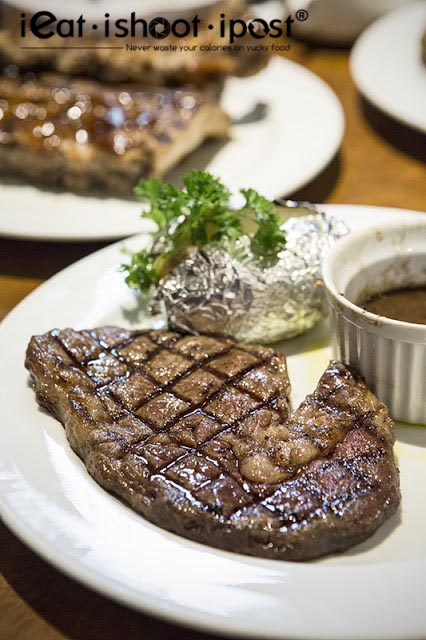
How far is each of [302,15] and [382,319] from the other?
138 inches

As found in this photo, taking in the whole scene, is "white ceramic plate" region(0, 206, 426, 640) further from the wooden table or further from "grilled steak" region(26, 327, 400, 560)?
the wooden table

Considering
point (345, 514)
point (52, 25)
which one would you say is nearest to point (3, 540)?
point (345, 514)

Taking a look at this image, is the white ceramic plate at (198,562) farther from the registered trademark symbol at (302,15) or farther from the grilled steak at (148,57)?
the registered trademark symbol at (302,15)

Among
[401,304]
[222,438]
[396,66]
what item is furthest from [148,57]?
[222,438]

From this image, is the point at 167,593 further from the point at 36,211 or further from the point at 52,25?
the point at 52,25

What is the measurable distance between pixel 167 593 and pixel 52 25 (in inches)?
159

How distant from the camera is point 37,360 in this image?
2.30 m

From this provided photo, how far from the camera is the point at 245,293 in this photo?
8.30 feet

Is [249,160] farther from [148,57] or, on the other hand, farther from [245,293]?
[245,293]

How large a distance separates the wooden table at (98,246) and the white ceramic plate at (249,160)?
0.13m

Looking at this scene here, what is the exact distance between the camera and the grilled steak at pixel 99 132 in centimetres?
352
